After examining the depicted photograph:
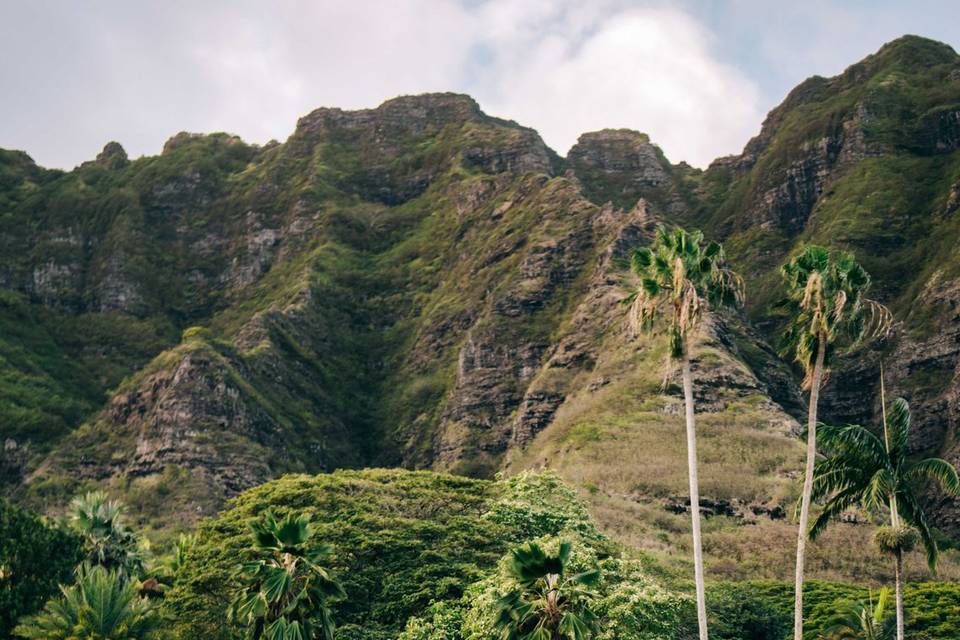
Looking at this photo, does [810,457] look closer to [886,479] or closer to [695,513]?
[886,479]

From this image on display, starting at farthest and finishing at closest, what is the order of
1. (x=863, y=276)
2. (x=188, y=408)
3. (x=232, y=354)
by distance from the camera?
(x=232, y=354) → (x=188, y=408) → (x=863, y=276)

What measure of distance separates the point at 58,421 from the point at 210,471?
48.2m

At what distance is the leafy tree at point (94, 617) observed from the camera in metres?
46.9

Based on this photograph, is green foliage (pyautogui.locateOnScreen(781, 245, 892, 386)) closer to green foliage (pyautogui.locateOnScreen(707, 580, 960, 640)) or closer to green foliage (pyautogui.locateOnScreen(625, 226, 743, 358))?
green foliage (pyautogui.locateOnScreen(625, 226, 743, 358))

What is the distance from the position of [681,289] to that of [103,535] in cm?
5503

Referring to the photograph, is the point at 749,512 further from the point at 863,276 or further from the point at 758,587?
the point at 863,276

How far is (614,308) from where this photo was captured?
18188 centimetres

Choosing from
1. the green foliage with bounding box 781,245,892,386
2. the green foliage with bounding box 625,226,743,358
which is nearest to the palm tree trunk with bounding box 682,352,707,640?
the green foliage with bounding box 625,226,743,358

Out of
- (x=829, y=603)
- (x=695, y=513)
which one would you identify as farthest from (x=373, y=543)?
(x=829, y=603)

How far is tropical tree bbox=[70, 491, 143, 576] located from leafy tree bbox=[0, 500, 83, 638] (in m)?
3.08

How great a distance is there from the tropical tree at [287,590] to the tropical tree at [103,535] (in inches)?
1650

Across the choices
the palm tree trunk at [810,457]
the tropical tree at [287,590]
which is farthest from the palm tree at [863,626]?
the tropical tree at [287,590]

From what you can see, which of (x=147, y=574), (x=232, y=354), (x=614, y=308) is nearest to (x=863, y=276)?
(x=147, y=574)

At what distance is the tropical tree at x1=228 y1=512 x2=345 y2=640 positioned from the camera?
36.5m
